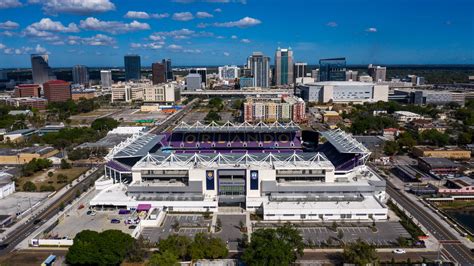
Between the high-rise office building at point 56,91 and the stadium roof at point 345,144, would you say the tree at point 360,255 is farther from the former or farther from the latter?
the high-rise office building at point 56,91

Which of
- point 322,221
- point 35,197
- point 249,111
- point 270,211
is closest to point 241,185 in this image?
point 270,211

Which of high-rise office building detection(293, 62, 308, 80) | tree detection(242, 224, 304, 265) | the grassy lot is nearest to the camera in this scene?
tree detection(242, 224, 304, 265)

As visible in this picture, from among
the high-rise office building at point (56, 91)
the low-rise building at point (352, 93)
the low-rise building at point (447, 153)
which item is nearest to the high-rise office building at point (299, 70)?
the low-rise building at point (352, 93)

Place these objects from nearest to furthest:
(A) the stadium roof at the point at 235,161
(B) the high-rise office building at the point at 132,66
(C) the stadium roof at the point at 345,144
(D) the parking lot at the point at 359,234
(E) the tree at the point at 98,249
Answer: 1. (E) the tree at the point at 98,249
2. (D) the parking lot at the point at 359,234
3. (A) the stadium roof at the point at 235,161
4. (C) the stadium roof at the point at 345,144
5. (B) the high-rise office building at the point at 132,66

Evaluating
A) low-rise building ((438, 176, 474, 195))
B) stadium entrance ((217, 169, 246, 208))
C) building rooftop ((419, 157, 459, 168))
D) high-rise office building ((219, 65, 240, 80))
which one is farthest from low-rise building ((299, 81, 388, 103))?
high-rise office building ((219, 65, 240, 80))

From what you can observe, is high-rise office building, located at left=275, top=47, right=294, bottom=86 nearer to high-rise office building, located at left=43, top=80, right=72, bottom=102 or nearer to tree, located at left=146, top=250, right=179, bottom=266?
high-rise office building, located at left=43, top=80, right=72, bottom=102

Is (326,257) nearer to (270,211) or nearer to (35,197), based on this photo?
(270,211)

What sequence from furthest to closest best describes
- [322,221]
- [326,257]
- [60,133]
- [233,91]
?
[233,91] < [60,133] < [322,221] < [326,257]
